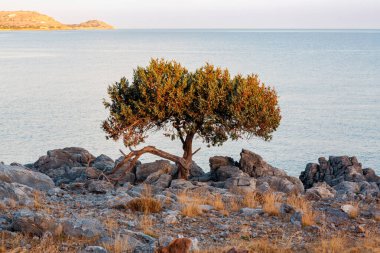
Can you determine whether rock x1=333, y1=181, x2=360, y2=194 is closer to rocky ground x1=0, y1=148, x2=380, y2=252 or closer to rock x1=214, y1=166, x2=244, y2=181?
rocky ground x1=0, y1=148, x2=380, y2=252

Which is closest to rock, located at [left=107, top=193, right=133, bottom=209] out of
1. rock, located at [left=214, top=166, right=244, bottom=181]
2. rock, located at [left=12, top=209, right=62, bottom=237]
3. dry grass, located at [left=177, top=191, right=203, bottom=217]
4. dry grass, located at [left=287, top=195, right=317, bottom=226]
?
dry grass, located at [left=177, top=191, right=203, bottom=217]

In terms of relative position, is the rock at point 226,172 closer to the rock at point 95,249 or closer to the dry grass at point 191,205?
the dry grass at point 191,205

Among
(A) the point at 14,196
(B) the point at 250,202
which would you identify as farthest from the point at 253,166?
(A) the point at 14,196

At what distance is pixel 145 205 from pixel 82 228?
380 centimetres

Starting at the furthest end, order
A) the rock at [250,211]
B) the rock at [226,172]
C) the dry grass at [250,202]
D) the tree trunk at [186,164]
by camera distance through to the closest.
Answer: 1. the rock at [226,172]
2. the tree trunk at [186,164]
3. the dry grass at [250,202]
4. the rock at [250,211]

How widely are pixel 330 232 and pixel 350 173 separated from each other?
18694mm

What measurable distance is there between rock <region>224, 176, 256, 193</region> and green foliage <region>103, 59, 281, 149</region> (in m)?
3.02

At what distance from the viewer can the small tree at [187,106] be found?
2822 cm

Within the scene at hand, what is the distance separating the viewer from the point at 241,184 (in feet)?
84.4

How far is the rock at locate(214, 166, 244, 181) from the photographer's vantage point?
29.2 m

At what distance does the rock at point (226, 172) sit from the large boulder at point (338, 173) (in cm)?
708

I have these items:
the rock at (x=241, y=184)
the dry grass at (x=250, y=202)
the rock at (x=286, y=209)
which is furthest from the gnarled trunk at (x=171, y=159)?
the rock at (x=286, y=209)

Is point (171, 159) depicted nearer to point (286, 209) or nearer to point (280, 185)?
point (280, 185)

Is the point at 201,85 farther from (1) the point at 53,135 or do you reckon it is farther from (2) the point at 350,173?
(1) the point at 53,135
